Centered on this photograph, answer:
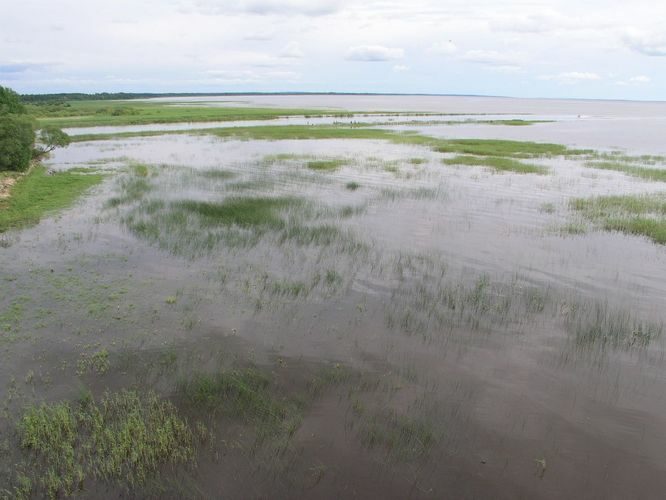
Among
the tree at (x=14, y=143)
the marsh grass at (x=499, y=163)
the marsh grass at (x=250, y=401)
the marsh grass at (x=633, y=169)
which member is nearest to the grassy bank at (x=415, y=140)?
the marsh grass at (x=499, y=163)

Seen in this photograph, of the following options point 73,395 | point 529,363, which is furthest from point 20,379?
point 529,363

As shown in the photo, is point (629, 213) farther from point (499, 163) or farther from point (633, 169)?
point (633, 169)

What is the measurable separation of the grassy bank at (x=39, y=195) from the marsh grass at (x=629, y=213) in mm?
27362

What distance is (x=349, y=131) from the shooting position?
69375mm

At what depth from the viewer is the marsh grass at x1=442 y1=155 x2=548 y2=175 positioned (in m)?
37.6

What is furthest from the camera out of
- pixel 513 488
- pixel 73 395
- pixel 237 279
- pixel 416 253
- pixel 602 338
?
pixel 416 253

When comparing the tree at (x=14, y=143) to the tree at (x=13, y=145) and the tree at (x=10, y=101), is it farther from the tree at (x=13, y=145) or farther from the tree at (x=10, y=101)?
the tree at (x=10, y=101)

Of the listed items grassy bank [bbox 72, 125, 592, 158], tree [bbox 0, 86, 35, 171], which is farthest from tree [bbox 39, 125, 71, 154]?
grassy bank [bbox 72, 125, 592, 158]

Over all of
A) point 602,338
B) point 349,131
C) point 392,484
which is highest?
point 349,131

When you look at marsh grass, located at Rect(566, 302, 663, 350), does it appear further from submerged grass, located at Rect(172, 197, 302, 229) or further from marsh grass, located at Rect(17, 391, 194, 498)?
submerged grass, located at Rect(172, 197, 302, 229)

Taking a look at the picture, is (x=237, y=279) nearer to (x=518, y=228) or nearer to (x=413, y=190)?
(x=518, y=228)

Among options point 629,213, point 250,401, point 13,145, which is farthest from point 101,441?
point 13,145

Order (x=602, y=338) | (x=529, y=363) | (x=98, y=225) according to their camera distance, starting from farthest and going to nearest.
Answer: (x=98, y=225)
(x=602, y=338)
(x=529, y=363)

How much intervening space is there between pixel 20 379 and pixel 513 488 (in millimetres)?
10224
